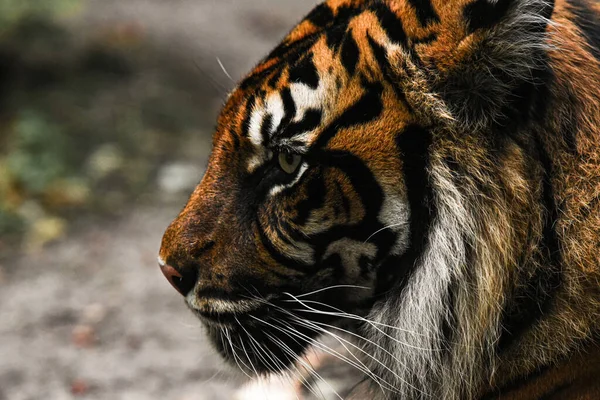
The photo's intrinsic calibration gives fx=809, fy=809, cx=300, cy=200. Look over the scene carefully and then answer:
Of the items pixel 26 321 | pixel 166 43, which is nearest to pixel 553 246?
pixel 26 321

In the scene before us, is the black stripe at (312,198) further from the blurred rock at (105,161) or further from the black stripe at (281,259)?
the blurred rock at (105,161)

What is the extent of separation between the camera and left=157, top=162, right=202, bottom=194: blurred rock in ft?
16.9

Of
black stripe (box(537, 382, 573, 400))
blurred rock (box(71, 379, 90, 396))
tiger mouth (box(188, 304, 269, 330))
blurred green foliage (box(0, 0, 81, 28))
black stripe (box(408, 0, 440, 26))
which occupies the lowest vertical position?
black stripe (box(537, 382, 573, 400))

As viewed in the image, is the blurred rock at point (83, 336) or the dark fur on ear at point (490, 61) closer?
the dark fur on ear at point (490, 61)

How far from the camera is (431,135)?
6.44 ft

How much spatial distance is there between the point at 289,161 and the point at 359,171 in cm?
19

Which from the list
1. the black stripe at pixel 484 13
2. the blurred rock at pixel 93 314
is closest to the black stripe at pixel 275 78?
the black stripe at pixel 484 13

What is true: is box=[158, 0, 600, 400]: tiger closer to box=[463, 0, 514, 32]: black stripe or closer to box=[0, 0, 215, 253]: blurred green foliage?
box=[463, 0, 514, 32]: black stripe

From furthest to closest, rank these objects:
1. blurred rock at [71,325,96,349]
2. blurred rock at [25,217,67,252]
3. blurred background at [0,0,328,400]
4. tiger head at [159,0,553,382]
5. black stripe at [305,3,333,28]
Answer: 1. blurred rock at [25,217,67,252]
2. blurred rock at [71,325,96,349]
3. blurred background at [0,0,328,400]
4. black stripe at [305,3,333,28]
5. tiger head at [159,0,553,382]

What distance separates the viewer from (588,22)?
2.09 metres

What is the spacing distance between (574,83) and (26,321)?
292 cm

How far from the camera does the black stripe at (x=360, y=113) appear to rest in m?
1.98

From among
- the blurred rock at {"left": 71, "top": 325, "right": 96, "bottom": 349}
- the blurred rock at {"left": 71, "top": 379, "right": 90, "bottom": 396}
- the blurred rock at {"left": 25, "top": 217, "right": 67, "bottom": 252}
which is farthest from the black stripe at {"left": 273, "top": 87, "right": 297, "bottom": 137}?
the blurred rock at {"left": 25, "top": 217, "right": 67, "bottom": 252}

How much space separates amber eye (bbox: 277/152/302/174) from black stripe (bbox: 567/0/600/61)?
2.59ft
